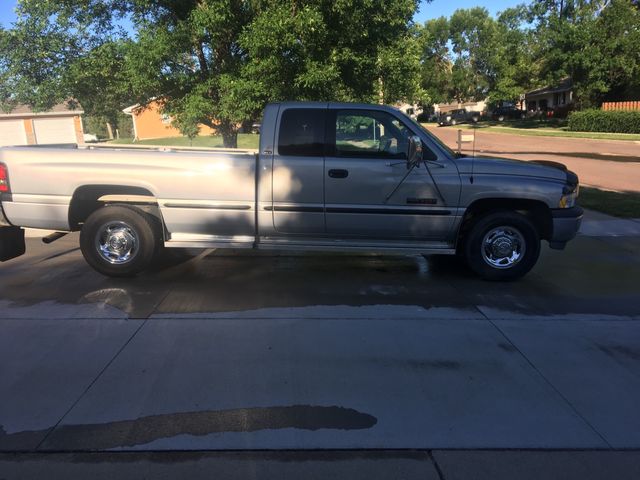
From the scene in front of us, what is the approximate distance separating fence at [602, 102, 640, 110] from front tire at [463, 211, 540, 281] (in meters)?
42.9

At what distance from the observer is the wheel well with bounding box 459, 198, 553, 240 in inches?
242

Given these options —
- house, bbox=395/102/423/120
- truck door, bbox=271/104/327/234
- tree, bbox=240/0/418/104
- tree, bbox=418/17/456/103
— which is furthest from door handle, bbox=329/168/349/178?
tree, bbox=418/17/456/103

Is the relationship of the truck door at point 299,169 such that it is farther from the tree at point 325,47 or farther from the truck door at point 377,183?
the tree at point 325,47

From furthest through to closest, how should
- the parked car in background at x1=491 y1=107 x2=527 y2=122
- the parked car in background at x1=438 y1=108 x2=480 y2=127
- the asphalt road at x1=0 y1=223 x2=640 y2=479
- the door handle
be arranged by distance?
1. the parked car in background at x1=491 y1=107 x2=527 y2=122
2. the parked car in background at x1=438 y1=108 x2=480 y2=127
3. the door handle
4. the asphalt road at x1=0 y1=223 x2=640 y2=479

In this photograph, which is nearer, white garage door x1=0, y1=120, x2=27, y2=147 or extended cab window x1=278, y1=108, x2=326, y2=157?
extended cab window x1=278, y1=108, x2=326, y2=157

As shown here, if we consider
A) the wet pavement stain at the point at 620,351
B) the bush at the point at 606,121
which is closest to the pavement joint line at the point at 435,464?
the wet pavement stain at the point at 620,351

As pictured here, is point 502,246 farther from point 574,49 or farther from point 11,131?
point 574,49

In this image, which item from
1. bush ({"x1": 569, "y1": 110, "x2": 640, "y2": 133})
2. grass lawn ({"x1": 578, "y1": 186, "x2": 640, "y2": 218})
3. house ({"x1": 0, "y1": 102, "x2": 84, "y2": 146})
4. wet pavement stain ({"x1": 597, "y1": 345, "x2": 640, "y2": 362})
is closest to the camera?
wet pavement stain ({"x1": 597, "y1": 345, "x2": 640, "y2": 362})

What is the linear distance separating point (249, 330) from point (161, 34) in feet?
22.0

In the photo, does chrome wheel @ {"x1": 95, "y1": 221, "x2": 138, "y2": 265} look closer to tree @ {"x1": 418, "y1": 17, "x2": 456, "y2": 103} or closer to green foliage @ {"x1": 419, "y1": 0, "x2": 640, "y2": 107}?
green foliage @ {"x1": 419, "y1": 0, "x2": 640, "y2": 107}

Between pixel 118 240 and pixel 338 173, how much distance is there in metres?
2.60

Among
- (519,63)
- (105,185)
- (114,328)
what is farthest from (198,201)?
(519,63)

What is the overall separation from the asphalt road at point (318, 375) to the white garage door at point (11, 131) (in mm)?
29621

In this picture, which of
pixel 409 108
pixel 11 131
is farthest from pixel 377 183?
pixel 409 108
